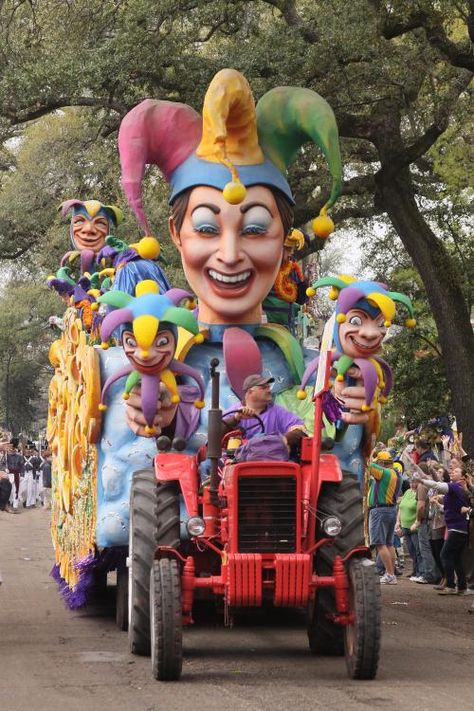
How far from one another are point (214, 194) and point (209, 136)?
0.58 m

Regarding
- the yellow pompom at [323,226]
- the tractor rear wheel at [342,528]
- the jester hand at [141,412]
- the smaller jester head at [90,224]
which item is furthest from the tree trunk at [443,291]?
the tractor rear wheel at [342,528]

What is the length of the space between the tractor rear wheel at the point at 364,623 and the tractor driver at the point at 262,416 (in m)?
1.15

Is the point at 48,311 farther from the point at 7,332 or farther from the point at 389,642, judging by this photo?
the point at 389,642

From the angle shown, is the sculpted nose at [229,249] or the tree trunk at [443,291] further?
the tree trunk at [443,291]

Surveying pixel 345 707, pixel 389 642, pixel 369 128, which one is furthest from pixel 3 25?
pixel 345 707

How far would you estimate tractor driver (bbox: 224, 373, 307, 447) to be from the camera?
9.66 meters

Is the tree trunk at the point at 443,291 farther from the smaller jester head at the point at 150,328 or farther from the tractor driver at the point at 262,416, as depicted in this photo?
the tractor driver at the point at 262,416

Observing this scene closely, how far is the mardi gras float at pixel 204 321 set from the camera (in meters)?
11.2

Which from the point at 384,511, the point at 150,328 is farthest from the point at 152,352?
the point at 384,511

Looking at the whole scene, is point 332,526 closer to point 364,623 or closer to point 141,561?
point 364,623

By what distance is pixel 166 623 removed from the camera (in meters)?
8.68

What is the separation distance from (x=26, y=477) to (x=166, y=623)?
30.2 m

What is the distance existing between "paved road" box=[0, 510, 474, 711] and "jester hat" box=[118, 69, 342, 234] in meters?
3.89

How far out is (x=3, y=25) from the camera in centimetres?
1847
